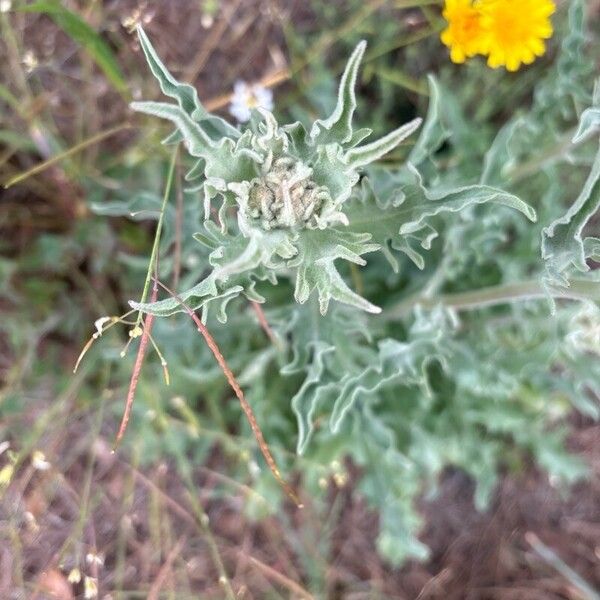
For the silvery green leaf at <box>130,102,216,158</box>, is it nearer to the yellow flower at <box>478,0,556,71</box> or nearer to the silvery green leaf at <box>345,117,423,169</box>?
the silvery green leaf at <box>345,117,423,169</box>

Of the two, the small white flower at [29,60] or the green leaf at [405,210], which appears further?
the small white flower at [29,60]

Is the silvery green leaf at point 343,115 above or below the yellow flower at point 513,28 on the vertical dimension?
above

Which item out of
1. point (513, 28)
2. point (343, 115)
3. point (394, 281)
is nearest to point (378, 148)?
point (343, 115)

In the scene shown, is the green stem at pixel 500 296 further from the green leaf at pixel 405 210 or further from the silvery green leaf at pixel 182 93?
the silvery green leaf at pixel 182 93

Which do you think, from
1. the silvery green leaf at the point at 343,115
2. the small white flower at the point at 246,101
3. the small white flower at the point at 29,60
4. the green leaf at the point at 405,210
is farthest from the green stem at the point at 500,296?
the small white flower at the point at 29,60

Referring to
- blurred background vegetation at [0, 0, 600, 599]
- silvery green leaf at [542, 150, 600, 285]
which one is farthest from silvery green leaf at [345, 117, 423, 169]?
blurred background vegetation at [0, 0, 600, 599]
